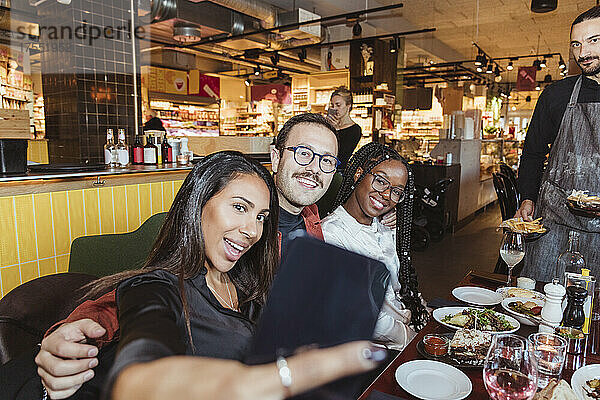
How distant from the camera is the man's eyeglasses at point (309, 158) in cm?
187

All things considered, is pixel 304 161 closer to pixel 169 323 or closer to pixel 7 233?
pixel 169 323

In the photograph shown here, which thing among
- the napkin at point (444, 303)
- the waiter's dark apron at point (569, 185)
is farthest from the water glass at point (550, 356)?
the waiter's dark apron at point (569, 185)

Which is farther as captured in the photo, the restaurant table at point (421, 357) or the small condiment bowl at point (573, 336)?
the small condiment bowl at point (573, 336)

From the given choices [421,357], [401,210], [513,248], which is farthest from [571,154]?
[421,357]

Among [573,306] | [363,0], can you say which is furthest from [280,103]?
[573,306]

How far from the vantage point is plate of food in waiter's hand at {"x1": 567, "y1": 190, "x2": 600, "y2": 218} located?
2121 mm

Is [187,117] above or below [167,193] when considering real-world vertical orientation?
above

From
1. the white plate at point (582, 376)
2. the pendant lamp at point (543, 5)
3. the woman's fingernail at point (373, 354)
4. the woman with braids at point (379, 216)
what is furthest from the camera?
the pendant lamp at point (543, 5)

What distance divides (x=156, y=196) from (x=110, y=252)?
3.81 ft

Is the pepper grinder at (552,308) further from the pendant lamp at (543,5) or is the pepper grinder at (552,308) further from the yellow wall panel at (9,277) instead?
the pendant lamp at (543,5)

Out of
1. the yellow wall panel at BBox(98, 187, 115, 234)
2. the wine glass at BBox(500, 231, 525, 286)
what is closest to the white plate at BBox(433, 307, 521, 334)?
the wine glass at BBox(500, 231, 525, 286)

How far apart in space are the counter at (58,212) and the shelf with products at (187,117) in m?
8.76

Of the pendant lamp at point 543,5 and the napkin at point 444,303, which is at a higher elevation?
the pendant lamp at point 543,5

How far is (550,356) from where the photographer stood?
1231 mm
